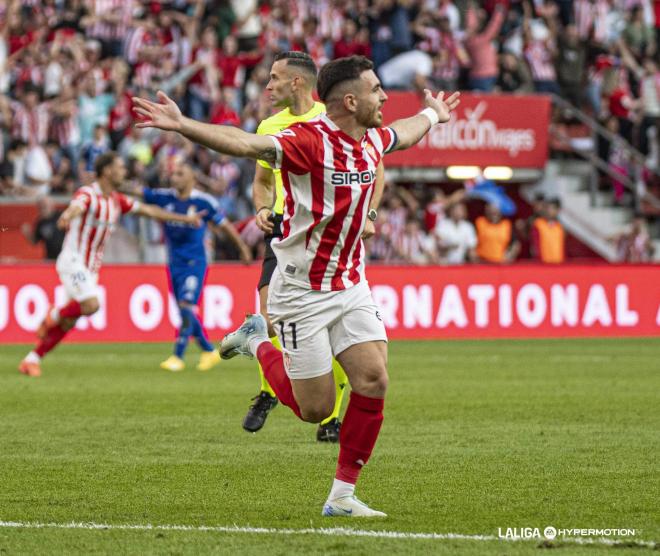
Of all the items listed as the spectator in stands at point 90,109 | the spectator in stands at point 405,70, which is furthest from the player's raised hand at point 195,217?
the spectator in stands at point 405,70

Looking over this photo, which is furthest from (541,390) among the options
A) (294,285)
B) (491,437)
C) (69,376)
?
(294,285)

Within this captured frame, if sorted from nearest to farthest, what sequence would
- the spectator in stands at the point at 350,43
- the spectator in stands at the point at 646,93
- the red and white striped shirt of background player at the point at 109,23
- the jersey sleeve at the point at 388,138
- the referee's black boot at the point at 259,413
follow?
the jersey sleeve at the point at 388,138 → the referee's black boot at the point at 259,413 → the red and white striped shirt of background player at the point at 109,23 → the spectator in stands at the point at 350,43 → the spectator in stands at the point at 646,93

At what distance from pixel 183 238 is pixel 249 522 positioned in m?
10.5

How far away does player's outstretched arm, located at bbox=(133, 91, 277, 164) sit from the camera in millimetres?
6238

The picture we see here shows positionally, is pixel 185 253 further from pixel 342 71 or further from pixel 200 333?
pixel 342 71

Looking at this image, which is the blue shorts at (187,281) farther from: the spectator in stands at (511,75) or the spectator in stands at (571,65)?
the spectator in stands at (571,65)

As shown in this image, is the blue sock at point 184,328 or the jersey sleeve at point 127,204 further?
the blue sock at point 184,328

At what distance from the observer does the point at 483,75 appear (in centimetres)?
2694

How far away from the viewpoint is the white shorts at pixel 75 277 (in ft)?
52.0

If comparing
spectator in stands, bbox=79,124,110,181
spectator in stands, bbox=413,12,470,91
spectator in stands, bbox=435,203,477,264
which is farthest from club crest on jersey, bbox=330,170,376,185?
spectator in stands, bbox=413,12,470,91

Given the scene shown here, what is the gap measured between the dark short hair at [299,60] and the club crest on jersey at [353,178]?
9.74 feet

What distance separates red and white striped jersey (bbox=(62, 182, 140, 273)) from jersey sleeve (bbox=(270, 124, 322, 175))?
904 cm

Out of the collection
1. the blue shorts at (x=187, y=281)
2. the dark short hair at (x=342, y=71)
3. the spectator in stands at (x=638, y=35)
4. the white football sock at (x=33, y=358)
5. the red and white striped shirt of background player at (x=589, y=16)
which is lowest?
the white football sock at (x=33, y=358)

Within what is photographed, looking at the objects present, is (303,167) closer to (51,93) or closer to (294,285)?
(294,285)
